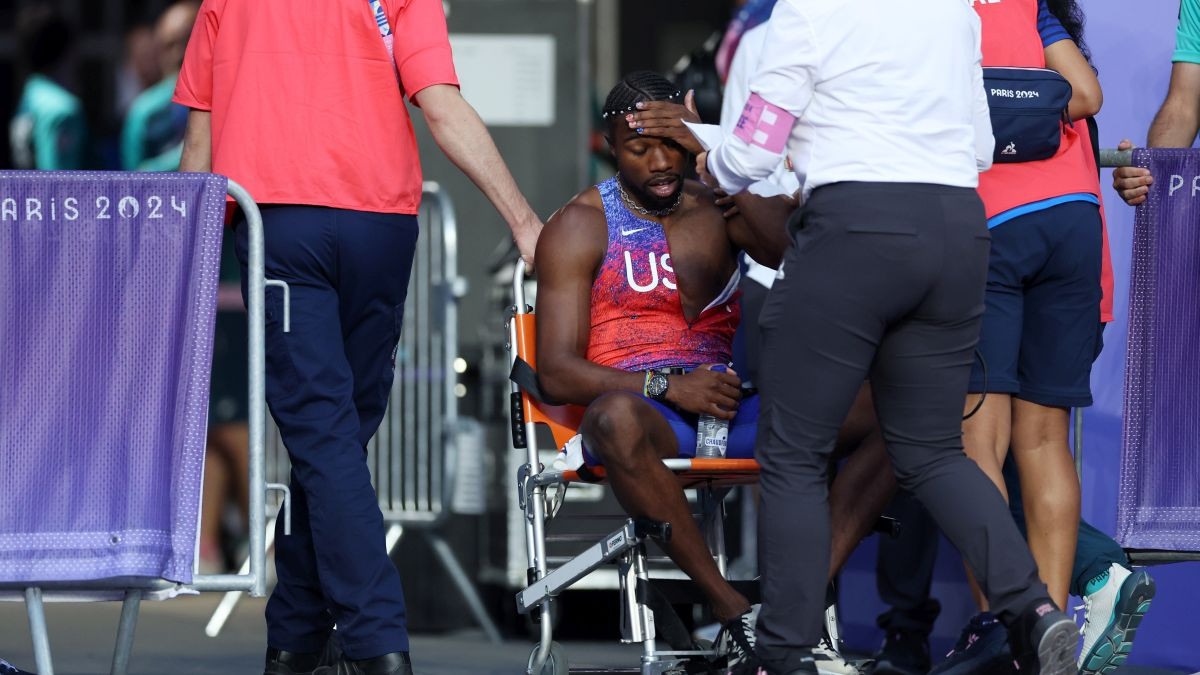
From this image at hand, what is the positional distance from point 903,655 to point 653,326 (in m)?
1.41

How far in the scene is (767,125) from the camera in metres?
3.81

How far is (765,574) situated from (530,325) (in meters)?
1.28

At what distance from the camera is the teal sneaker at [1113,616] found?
14.2 ft

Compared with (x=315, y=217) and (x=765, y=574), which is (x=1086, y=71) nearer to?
(x=765, y=574)

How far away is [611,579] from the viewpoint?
21.6 ft

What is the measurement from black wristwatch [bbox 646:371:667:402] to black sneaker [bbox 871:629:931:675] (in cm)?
133

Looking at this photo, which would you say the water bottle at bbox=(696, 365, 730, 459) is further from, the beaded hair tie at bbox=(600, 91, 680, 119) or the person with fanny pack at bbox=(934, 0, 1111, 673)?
the beaded hair tie at bbox=(600, 91, 680, 119)

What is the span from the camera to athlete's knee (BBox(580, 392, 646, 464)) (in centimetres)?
432

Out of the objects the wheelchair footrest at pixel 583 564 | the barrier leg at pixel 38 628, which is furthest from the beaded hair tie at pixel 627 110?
the barrier leg at pixel 38 628

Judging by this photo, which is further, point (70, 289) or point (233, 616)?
point (233, 616)

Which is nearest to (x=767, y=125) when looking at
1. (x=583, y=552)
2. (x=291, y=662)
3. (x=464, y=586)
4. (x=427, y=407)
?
(x=583, y=552)

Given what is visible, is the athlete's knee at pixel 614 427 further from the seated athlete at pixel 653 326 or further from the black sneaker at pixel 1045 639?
the black sneaker at pixel 1045 639

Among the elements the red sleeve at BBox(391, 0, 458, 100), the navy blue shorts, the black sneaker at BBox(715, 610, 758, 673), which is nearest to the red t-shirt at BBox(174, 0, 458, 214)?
the red sleeve at BBox(391, 0, 458, 100)

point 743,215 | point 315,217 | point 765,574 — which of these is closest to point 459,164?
point 315,217
